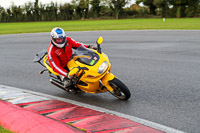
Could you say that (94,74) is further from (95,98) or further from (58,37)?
(58,37)

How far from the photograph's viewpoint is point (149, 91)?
6484 mm

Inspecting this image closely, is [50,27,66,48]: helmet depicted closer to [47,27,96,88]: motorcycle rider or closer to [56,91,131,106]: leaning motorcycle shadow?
[47,27,96,88]: motorcycle rider

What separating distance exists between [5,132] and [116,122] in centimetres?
186

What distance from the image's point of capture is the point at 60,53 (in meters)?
6.27

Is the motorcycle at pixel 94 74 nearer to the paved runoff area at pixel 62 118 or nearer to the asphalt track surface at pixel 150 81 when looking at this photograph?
the asphalt track surface at pixel 150 81

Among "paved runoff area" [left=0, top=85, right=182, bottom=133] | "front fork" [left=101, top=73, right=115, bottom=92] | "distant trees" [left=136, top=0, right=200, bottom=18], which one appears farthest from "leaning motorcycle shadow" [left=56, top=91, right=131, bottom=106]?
"distant trees" [left=136, top=0, right=200, bottom=18]

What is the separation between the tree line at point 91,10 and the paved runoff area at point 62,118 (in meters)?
55.1

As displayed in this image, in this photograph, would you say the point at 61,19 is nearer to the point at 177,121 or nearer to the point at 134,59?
the point at 134,59

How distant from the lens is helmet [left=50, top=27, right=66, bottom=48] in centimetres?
592

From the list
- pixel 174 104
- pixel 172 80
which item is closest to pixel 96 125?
pixel 174 104

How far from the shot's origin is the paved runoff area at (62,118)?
434 centimetres

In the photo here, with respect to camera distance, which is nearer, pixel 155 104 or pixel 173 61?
pixel 155 104

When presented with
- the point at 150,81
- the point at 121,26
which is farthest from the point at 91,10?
the point at 150,81

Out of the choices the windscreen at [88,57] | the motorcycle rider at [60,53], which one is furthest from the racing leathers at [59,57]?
the windscreen at [88,57]
